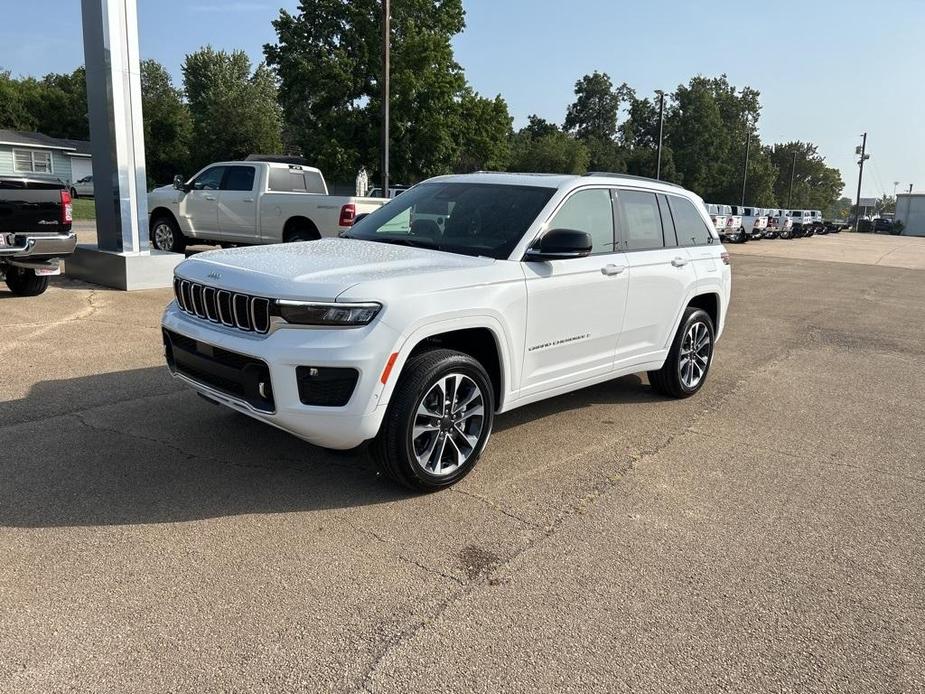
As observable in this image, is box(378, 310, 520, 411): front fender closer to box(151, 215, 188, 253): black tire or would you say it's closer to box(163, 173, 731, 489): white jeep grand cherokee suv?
box(163, 173, 731, 489): white jeep grand cherokee suv

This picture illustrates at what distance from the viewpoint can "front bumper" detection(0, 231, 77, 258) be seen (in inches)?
332

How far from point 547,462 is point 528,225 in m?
1.50

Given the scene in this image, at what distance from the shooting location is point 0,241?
27.4 ft

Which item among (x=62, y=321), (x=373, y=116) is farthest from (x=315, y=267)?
(x=373, y=116)

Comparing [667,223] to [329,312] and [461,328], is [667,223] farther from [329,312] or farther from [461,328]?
[329,312]

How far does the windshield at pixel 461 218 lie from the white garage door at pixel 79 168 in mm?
59479

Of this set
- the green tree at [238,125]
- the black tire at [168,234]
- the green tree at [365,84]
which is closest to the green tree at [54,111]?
the green tree at [238,125]

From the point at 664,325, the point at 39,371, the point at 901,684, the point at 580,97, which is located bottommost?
the point at 901,684

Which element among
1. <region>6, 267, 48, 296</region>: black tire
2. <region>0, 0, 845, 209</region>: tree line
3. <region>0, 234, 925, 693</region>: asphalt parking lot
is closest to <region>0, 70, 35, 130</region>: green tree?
<region>0, 0, 845, 209</region>: tree line

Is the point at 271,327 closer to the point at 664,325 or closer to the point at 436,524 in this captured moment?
the point at 436,524

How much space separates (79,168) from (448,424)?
62.2m

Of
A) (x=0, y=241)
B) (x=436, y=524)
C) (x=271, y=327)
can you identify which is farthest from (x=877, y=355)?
(x=0, y=241)

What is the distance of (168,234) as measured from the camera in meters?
14.7

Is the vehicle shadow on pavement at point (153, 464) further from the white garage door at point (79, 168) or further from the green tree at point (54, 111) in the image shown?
the green tree at point (54, 111)
